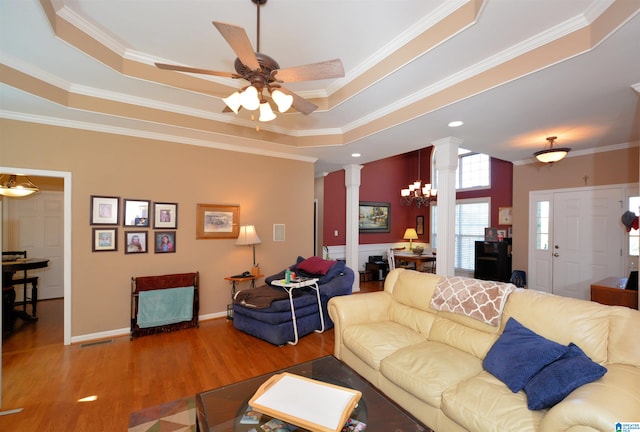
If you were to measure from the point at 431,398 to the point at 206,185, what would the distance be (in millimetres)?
3895

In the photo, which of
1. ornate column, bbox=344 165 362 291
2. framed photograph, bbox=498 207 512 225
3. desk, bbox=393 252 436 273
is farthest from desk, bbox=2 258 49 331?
framed photograph, bbox=498 207 512 225

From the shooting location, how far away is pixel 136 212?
386cm

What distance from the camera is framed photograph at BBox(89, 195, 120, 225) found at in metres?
3.62

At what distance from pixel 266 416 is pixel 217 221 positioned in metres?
3.34

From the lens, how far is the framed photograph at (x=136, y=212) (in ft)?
12.5

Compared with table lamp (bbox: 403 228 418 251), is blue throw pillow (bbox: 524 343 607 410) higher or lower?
lower

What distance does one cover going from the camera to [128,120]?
3.46m

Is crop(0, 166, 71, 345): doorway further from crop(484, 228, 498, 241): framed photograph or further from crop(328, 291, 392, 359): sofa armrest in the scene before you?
crop(484, 228, 498, 241): framed photograph

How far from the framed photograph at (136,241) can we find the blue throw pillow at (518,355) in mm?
4092

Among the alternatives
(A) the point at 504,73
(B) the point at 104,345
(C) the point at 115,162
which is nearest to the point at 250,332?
(B) the point at 104,345

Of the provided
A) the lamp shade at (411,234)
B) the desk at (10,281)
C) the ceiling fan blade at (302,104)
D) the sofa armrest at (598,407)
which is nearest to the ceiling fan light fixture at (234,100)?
the ceiling fan blade at (302,104)

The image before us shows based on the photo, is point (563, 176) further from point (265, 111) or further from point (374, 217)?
point (265, 111)

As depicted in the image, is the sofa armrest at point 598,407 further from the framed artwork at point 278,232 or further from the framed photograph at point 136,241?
the framed photograph at point 136,241

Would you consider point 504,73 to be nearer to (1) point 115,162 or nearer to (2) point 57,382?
(1) point 115,162
